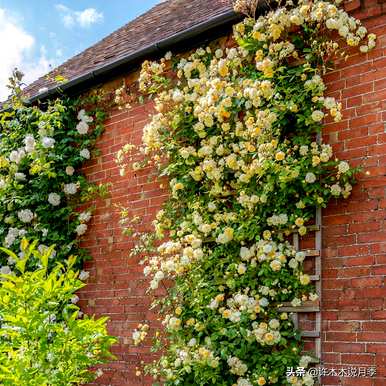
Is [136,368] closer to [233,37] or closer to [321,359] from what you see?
[321,359]

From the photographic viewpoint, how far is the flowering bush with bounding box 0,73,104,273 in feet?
21.4

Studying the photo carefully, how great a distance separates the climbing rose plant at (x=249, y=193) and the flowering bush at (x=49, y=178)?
56.6 inches

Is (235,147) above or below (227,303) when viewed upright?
above

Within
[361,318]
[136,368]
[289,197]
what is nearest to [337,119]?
[289,197]

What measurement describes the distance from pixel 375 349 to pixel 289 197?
1214 millimetres

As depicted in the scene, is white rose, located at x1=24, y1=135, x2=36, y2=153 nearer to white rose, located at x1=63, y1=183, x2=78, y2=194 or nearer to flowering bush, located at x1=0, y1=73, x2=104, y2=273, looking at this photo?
flowering bush, located at x1=0, y1=73, x2=104, y2=273

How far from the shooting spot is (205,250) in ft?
16.6

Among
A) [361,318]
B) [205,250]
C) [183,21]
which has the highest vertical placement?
[183,21]

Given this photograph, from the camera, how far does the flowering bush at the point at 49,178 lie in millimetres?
6535

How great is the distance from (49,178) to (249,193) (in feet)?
8.79

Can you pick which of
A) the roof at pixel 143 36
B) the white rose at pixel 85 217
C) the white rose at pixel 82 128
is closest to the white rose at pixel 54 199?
the white rose at pixel 85 217

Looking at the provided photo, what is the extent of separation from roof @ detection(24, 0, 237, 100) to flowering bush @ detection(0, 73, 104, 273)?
36 cm

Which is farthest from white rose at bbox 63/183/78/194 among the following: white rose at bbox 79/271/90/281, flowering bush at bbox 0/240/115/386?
flowering bush at bbox 0/240/115/386

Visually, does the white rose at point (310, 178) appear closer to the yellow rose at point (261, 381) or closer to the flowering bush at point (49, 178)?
the yellow rose at point (261, 381)
